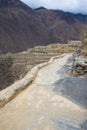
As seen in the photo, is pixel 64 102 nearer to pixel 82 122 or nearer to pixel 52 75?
pixel 82 122

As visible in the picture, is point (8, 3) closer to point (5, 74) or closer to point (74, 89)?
point (5, 74)

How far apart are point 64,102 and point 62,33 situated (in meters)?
112

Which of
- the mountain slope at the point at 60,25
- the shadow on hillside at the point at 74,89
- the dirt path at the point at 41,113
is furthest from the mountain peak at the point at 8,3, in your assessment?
the dirt path at the point at 41,113

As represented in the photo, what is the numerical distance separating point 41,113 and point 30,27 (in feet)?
347

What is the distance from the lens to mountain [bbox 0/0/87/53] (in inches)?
3937

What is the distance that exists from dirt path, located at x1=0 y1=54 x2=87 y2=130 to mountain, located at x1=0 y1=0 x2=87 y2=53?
80.7 meters

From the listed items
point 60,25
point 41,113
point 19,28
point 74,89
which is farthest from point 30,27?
point 41,113

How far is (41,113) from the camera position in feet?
29.7

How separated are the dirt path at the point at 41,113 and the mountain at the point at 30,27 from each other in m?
80.7

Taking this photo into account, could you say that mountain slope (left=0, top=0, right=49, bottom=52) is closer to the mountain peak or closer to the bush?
the mountain peak

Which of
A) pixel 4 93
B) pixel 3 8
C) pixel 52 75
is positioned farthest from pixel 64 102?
pixel 3 8

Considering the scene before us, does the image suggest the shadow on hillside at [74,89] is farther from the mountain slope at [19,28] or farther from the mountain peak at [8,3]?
the mountain peak at [8,3]

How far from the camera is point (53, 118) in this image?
8.67m

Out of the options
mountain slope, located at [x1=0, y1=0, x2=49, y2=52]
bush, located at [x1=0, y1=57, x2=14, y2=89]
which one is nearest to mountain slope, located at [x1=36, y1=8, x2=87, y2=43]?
mountain slope, located at [x1=0, y1=0, x2=49, y2=52]
